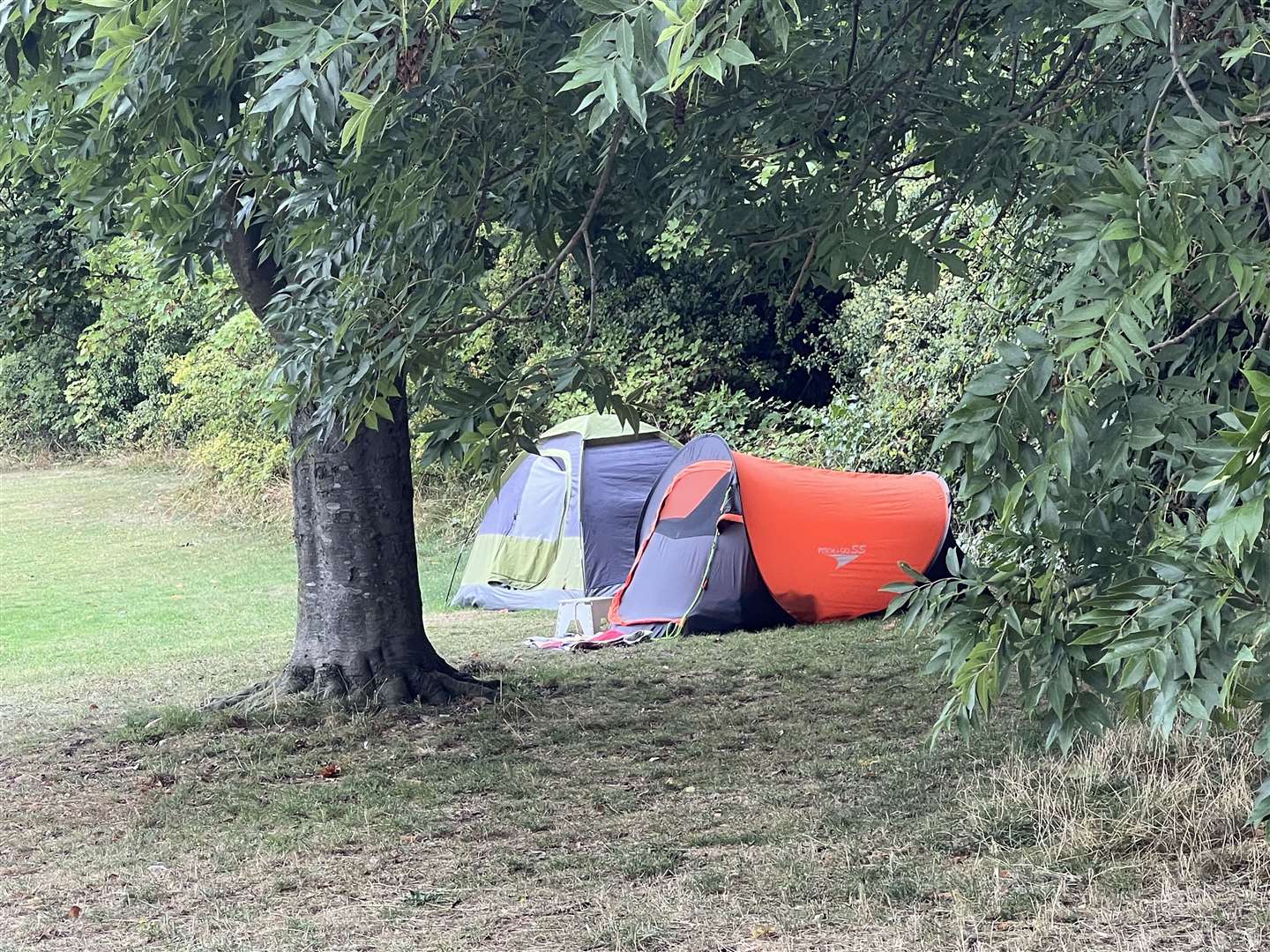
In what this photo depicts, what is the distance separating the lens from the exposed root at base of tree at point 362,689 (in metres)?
6.62

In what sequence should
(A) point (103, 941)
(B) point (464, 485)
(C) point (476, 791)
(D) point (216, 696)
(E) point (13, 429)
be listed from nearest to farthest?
(A) point (103, 941) < (C) point (476, 791) < (D) point (216, 696) < (B) point (464, 485) < (E) point (13, 429)

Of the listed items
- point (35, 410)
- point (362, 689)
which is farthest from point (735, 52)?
point (35, 410)

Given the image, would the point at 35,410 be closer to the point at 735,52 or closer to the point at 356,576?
the point at 356,576

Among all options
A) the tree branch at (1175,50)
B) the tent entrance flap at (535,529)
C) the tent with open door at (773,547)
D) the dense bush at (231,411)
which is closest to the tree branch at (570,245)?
the tree branch at (1175,50)

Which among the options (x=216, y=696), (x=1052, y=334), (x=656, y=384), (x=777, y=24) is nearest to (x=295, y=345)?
(x=777, y=24)

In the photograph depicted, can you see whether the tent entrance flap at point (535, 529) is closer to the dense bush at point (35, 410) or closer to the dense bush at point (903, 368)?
the dense bush at point (903, 368)

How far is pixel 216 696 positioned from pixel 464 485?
358 inches

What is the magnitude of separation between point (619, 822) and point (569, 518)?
6.80 meters

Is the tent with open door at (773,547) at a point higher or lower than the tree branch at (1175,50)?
lower

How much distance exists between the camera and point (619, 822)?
16.1 ft

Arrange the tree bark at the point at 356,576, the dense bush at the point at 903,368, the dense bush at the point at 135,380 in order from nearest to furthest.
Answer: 1. the tree bark at the point at 356,576
2. the dense bush at the point at 903,368
3. the dense bush at the point at 135,380

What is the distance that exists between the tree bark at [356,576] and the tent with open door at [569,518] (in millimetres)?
4477

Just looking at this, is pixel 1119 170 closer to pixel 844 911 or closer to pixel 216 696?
pixel 844 911

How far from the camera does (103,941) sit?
387cm
